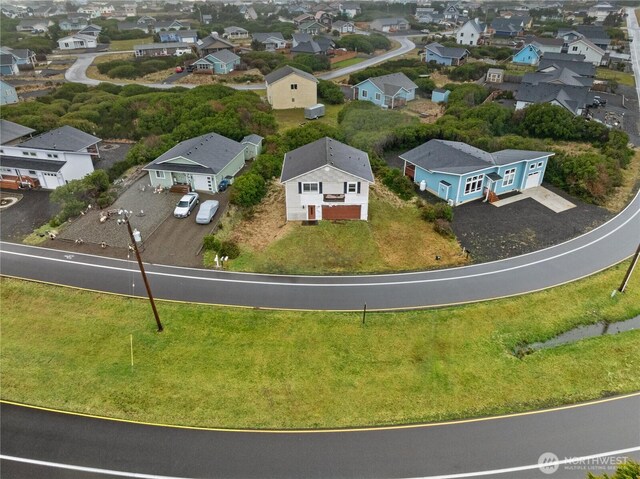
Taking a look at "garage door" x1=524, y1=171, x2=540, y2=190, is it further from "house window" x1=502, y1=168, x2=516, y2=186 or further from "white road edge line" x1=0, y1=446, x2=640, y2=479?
"white road edge line" x1=0, y1=446, x2=640, y2=479

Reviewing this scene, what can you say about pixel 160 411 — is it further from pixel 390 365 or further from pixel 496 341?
pixel 496 341

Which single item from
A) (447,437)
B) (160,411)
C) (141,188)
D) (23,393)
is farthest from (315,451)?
(141,188)

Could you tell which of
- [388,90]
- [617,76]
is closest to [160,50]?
[388,90]

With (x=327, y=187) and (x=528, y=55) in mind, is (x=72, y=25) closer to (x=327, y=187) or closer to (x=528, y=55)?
(x=528, y=55)

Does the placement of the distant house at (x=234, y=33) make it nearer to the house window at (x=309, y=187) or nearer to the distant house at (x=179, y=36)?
the distant house at (x=179, y=36)

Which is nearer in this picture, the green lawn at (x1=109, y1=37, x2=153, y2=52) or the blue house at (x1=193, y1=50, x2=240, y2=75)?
the blue house at (x1=193, y1=50, x2=240, y2=75)

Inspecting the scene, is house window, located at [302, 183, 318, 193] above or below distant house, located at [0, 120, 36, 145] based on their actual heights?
below

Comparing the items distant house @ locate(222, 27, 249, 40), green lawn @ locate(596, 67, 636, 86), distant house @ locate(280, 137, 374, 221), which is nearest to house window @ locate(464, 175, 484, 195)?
distant house @ locate(280, 137, 374, 221)

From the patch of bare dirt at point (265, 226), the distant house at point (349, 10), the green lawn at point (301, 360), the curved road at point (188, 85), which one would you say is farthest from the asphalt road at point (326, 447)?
the distant house at point (349, 10)

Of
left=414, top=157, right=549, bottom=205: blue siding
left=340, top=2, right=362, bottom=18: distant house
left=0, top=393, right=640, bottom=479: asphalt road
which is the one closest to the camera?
left=0, top=393, right=640, bottom=479: asphalt road
